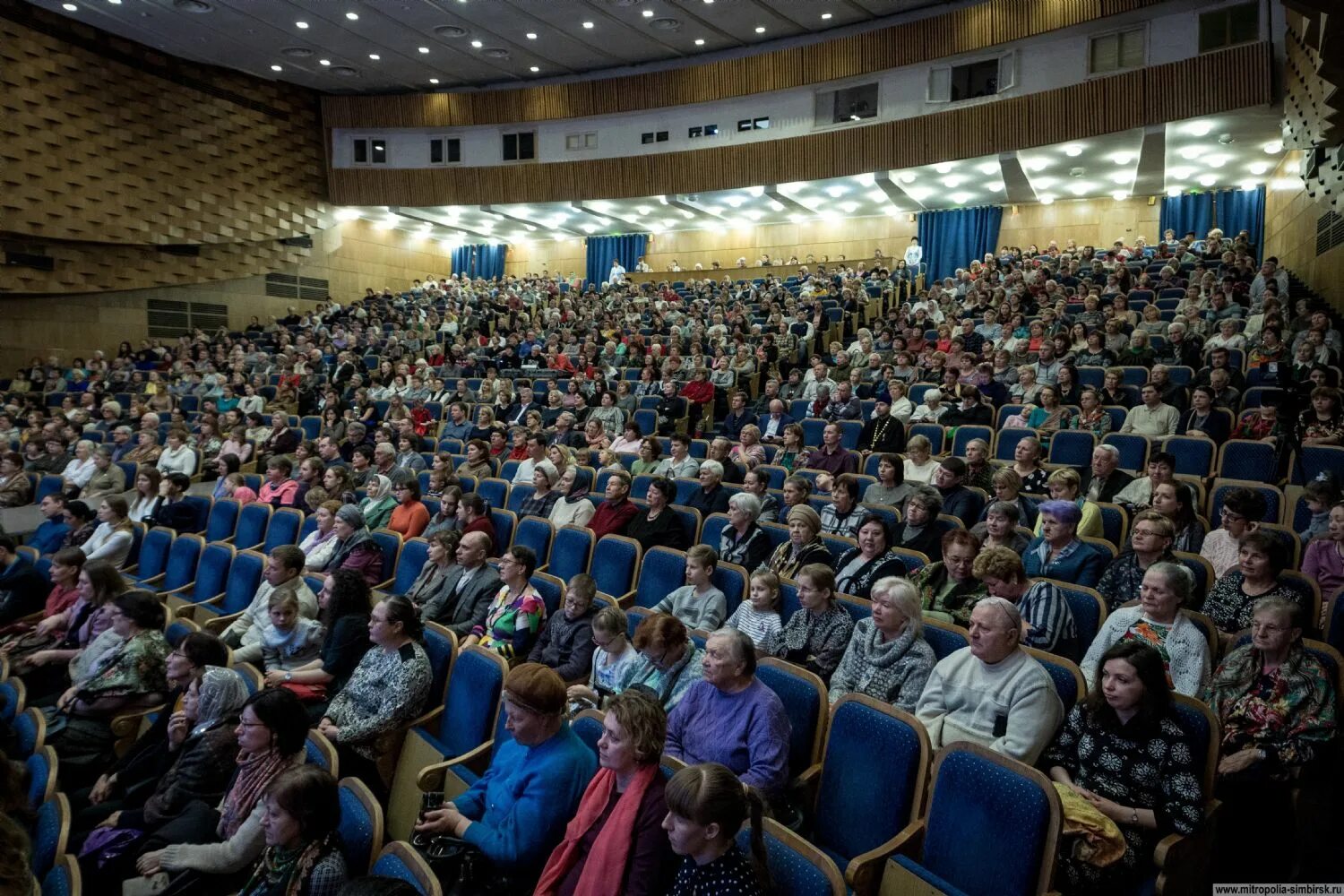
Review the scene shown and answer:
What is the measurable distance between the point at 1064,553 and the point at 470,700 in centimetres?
183

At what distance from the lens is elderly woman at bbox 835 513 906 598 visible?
98.8 inches

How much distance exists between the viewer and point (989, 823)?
139cm

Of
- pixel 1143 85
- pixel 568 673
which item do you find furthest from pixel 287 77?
pixel 568 673

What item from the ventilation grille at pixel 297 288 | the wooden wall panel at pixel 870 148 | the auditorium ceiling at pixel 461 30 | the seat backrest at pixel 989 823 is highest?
the auditorium ceiling at pixel 461 30

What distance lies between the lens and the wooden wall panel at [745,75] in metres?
9.35

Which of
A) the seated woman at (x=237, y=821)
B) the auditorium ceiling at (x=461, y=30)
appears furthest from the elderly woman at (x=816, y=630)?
the auditorium ceiling at (x=461, y=30)

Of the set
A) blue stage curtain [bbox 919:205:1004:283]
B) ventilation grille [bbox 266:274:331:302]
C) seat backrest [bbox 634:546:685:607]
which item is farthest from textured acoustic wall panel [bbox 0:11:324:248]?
blue stage curtain [bbox 919:205:1004:283]

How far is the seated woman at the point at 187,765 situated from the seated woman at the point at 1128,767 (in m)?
1.82

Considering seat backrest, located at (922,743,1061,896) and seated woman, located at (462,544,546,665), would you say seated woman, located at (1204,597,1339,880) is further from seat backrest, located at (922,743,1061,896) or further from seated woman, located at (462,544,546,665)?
seated woman, located at (462,544,546,665)

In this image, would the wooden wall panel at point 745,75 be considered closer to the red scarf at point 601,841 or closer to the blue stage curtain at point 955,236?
the blue stage curtain at point 955,236

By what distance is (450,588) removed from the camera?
10.1 ft

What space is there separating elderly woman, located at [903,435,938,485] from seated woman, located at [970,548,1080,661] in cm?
151

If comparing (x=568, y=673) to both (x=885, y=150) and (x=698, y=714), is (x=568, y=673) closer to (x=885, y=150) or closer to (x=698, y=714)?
(x=698, y=714)

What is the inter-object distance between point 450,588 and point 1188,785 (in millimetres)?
2387
